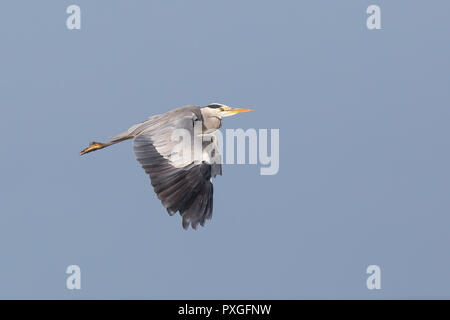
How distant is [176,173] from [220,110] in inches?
97.1

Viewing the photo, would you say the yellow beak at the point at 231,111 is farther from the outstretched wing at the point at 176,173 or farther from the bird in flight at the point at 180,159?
the outstretched wing at the point at 176,173

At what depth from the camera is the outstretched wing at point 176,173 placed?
13359mm

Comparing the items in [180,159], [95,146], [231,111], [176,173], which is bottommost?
[176,173]

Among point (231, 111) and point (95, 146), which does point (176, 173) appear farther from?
point (231, 111)

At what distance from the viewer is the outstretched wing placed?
1336 centimetres

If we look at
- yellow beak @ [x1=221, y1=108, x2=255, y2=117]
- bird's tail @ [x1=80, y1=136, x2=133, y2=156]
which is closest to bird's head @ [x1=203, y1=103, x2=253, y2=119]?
yellow beak @ [x1=221, y1=108, x2=255, y2=117]

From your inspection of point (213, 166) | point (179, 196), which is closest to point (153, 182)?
point (179, 196)

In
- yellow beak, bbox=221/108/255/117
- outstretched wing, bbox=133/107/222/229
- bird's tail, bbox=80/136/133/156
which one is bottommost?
outstretched wing, bbox=133/107/222/229

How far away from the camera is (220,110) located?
1578cm

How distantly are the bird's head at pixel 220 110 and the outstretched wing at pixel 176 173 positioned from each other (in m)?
1.28

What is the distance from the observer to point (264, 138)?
15148 millimetres

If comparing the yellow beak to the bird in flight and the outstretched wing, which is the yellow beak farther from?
the outstretched wing

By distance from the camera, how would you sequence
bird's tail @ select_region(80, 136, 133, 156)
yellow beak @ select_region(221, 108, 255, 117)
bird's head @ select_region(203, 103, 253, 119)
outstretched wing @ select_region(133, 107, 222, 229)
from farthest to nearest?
yellow beak @ select_region(221, 108, 255, 117), bird's head @ select_region(203, 103, 253, 119), bird's tail @ select_region(80, 136, 133, 156), outstretched wing @ select_region(133, 107, 222, 229)

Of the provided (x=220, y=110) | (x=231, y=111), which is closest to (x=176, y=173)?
(x=220, y=110)
